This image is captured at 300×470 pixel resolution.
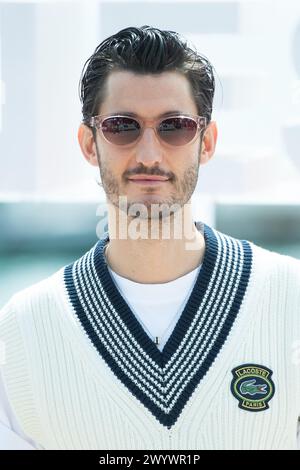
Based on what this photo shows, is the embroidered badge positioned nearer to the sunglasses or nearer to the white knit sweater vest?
the white knit sweater vest

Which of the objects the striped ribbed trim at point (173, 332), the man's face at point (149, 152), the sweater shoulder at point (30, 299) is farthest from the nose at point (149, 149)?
the sweater shoulder at point (30, 299)

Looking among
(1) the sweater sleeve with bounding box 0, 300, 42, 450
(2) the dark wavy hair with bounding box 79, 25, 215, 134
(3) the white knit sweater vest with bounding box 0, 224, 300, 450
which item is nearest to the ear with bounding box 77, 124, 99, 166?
(2) the dark wavy hair with bounding box 79, 25, 215, 134

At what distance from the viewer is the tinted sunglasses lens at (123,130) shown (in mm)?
2531

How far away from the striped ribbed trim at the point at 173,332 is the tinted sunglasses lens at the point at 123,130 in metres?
0.41

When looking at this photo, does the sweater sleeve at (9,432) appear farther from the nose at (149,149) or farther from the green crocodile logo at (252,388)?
the nose at (149,149)

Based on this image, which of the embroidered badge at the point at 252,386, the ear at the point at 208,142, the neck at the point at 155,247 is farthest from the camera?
the ear at the point at 208,142

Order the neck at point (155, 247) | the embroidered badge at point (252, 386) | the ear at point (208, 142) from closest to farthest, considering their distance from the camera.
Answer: the embroidered badge at point (252, 386), the neck at point (155, 247), the ear at point (208, 142)

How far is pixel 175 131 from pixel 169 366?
73 centimetres

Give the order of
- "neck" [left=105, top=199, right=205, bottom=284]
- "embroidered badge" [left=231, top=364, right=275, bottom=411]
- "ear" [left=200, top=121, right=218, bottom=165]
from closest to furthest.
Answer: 1. "embroidered badge" [left=231, top=364, right=275, bottom=411]
2. "neck" [left=105, top=199, right=205, bottom=284]
3. "ear" [left=200, top=121, right=218, bottom=165]

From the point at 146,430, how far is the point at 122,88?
1.08 meters

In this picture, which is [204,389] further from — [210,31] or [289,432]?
[210,31]

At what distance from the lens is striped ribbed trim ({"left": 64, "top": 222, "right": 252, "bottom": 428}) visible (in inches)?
99.3

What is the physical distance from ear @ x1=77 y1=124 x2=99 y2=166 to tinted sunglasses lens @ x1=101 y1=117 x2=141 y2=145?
0.72 feet

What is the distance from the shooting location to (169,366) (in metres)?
2.54
